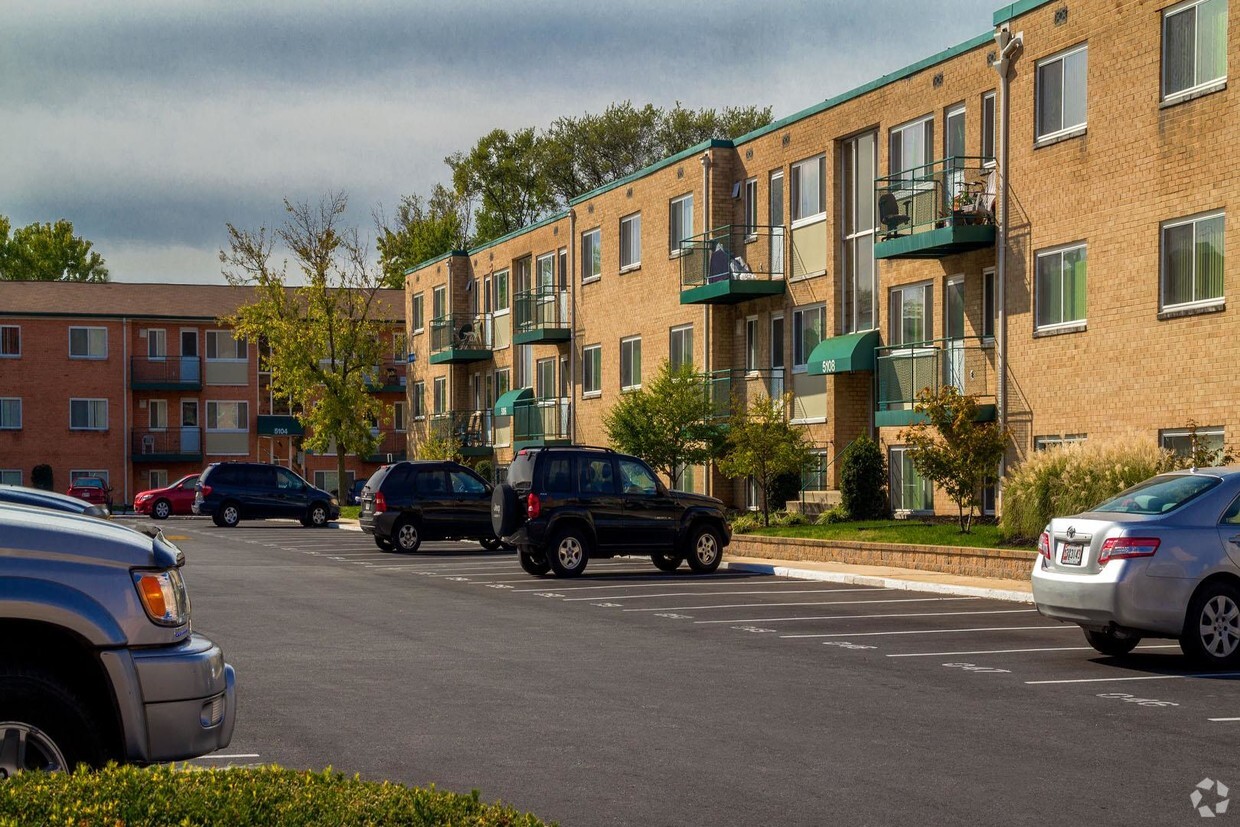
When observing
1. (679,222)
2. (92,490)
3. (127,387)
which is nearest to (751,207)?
(679,222)

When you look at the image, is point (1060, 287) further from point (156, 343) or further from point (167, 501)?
point (156, 343)

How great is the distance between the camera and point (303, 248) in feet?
214

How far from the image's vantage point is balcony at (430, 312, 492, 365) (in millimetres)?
58906

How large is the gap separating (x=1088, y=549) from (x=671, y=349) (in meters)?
29.2

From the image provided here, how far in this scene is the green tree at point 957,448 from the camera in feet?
84.2

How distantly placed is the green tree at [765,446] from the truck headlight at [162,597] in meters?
24.9

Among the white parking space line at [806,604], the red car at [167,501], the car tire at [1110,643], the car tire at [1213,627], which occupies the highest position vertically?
the car tire at [1213,627]

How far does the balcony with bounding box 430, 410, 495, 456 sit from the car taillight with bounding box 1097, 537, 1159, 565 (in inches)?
1789

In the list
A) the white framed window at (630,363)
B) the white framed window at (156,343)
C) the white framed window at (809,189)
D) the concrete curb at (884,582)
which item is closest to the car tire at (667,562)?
the concrete curb at (884,582)

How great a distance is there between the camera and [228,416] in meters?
79.0

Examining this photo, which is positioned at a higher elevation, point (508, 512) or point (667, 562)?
point (508, 512)

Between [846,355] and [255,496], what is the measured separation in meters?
24.0

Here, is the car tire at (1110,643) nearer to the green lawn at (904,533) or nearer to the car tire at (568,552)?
the green lawn at (904,533)

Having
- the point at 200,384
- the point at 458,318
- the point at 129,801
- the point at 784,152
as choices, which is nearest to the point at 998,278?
the point at 784,152
